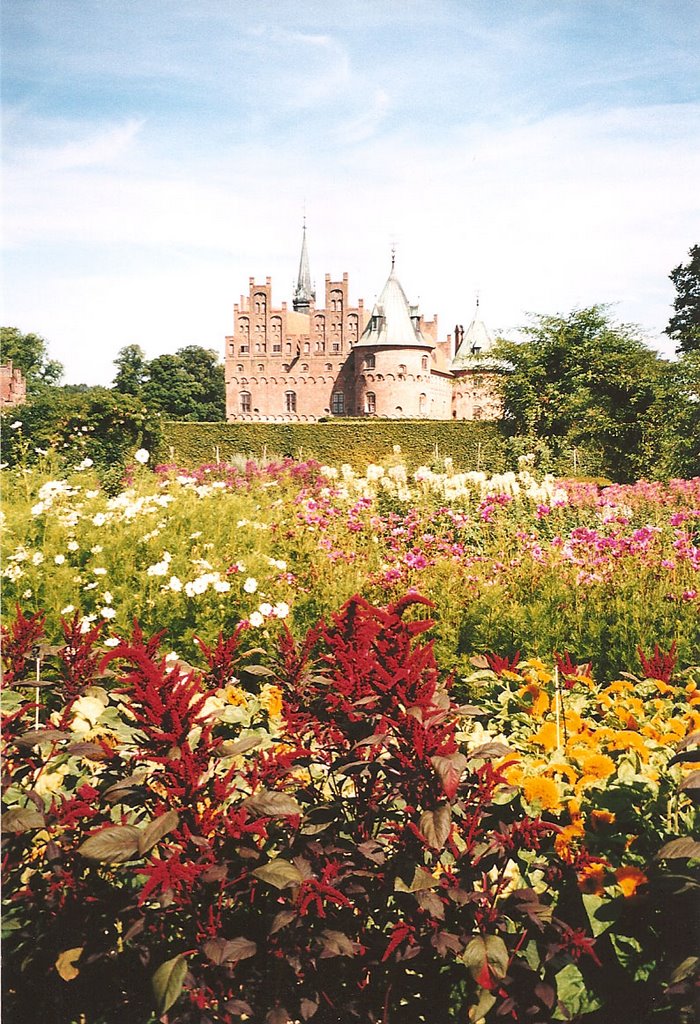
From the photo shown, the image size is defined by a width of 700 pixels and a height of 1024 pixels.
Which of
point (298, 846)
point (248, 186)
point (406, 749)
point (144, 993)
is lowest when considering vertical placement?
point (144, 993)

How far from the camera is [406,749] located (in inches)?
70.9

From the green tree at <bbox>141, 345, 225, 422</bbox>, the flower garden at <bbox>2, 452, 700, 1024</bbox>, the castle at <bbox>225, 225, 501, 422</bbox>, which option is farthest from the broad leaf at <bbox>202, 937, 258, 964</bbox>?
the green tree at <bbox>141, 345, 225, 422</bbox>

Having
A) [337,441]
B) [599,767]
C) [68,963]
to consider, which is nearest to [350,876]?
[68,963]

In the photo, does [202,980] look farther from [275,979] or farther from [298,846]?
[298,846]

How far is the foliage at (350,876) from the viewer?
168 cm

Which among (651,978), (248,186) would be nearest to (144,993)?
(651,978)

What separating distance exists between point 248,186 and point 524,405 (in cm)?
1669

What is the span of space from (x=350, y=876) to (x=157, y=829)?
50 cm

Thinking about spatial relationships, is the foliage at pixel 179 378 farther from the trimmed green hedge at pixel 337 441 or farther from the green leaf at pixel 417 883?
the green leaf at pixel 417 883

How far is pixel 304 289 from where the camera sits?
185 ft

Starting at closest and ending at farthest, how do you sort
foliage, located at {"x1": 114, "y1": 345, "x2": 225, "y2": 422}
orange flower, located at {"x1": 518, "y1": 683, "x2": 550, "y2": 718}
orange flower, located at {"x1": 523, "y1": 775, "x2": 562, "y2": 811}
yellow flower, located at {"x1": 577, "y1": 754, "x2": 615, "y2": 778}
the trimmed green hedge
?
orange flower, located at {"x1": 523, "y1": 775, "x2": 562, "y2": 811}, yellow flower, located at {"x1": 577, "y1": 754, "x2": 615, "y2": 778}, orange flower, located at {"x1": 518, "y1": 683, "x2": 550, "y2": 718}, the trimmed green hedge, foliage, located at {"x1": 114, "y1": 345, "x2": 225, "y2": 422}

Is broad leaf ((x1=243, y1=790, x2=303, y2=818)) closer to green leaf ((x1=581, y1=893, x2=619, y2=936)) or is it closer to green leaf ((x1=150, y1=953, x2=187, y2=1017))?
green leaf ((x1=150, y1=953, x2=187, y2=1017))

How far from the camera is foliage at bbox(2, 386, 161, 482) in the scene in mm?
16969

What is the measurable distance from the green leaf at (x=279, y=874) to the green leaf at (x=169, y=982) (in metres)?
0.22
